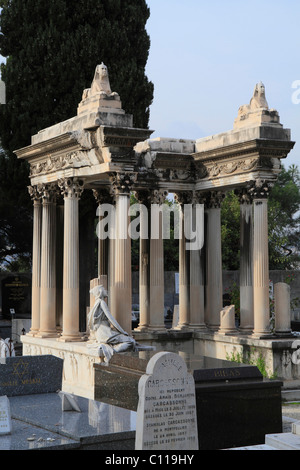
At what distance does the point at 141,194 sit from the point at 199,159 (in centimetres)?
215

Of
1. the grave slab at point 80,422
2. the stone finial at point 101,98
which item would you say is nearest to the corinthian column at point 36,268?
the stone finial at point 101,98

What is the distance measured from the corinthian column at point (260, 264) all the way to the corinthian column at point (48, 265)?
6147mm

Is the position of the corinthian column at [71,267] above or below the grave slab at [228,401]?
above

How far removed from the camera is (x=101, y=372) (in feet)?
58.3

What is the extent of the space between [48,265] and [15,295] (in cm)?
2074

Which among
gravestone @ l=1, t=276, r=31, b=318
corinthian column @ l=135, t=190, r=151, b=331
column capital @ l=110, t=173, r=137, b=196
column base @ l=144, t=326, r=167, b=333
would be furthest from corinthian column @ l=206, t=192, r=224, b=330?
gravestone @ l=1, t=276, r=31, b=318

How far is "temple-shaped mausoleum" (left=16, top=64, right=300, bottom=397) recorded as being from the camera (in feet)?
67.5

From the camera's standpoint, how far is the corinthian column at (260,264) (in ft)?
71.6

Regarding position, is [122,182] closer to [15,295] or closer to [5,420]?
[5,420]

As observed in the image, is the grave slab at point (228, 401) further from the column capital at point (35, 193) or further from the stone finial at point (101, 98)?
the column capital at point (35, 193)

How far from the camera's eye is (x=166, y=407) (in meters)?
10.3

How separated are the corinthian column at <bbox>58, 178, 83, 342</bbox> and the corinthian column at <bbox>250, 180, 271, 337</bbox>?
16.2 feet

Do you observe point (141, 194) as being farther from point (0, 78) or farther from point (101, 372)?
point (0, 78)
